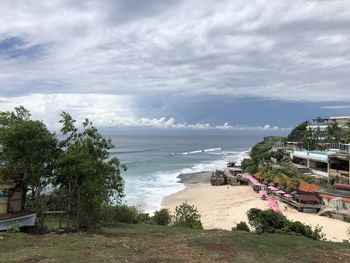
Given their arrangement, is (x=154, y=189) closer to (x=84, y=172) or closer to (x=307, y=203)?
(x=307, y=203)

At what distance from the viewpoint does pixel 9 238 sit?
12508 mm

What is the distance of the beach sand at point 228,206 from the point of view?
29172mm

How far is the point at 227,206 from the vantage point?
39344 mm

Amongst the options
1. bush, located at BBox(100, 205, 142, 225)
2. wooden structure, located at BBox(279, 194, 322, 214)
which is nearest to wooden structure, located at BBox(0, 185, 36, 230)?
bush, located at BBox(100, 205, 142, 225)

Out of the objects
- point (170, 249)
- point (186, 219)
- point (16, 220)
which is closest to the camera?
point (170, 249)

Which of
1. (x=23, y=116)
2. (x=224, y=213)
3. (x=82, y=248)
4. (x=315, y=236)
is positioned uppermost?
(x=23, y=116)

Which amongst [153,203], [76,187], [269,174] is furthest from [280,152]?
[76,187]

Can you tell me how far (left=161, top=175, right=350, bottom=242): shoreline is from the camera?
29184 mm

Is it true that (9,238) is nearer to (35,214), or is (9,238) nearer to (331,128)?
(35,214)

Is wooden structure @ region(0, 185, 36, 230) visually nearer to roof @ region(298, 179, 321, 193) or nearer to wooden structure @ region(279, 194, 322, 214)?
wooden structure @ region(279, 194, 322, 214)

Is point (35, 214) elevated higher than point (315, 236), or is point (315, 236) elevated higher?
point (35, 214)

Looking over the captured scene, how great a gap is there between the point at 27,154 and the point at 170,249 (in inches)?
266

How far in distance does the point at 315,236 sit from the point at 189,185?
40.2 m

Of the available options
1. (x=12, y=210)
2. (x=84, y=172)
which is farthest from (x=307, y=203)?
(x=12, y=210)
